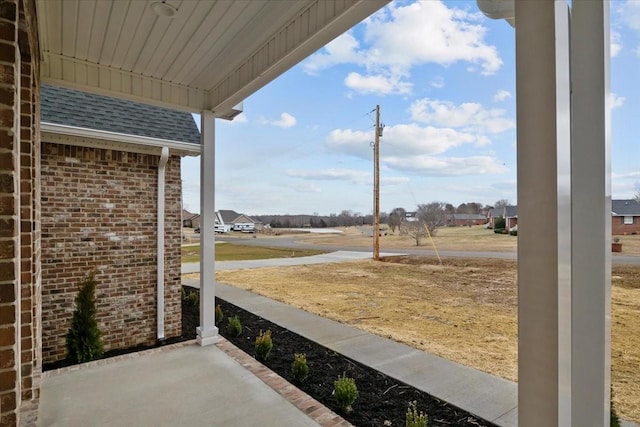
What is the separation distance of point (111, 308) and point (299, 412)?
283cm

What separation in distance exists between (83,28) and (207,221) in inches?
75.9

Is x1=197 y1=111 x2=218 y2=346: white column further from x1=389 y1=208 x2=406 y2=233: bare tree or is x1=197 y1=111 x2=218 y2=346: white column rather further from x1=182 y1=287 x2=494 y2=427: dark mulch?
x1=389 y1=208 x2=406 y2=233: bare tree

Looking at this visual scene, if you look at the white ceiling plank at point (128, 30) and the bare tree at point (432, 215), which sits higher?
the white ceiling plank at point (128, 30)

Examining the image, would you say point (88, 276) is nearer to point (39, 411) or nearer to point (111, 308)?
point (111, 308)

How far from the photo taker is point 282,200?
85.6 feet

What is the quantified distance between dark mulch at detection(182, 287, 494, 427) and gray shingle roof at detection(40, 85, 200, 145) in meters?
2.67

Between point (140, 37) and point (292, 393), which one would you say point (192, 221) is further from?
point (292, 393)

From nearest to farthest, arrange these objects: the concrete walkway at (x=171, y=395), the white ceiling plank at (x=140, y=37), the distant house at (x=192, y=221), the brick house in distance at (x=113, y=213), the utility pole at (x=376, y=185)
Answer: the white ceiling plank at (x=140, y=37) < the concrete walkway at (x=171, y=395) < the brick house in distance at (x=113, y=213) < the distant house at (x=192, y=221) < the utility pole at (x=376, y=185)

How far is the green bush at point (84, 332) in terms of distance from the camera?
11.4ft

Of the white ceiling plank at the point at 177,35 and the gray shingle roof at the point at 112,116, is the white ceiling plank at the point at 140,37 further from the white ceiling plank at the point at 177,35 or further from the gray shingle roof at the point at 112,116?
the gray shingle roof at the point at 112,116

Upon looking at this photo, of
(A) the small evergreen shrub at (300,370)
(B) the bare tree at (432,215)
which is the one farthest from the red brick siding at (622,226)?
(B) the bare tree at (432,215)

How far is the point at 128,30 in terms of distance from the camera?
8.04ft

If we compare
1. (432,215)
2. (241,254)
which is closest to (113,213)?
(241,254)

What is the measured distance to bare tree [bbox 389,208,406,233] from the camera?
20.6 metres
